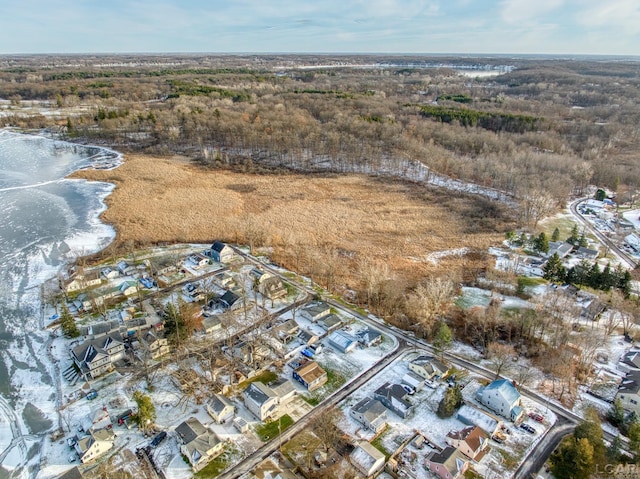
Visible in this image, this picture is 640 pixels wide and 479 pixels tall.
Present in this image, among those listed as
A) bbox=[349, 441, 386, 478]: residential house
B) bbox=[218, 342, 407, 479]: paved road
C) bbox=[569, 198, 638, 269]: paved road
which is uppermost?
bbox=[349, 441, 386, 478]: residential house

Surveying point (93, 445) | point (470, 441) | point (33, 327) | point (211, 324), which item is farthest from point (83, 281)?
point (470, 441)

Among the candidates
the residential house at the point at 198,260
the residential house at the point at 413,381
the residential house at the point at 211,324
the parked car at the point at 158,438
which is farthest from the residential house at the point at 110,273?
the residential house at the point at 413,381

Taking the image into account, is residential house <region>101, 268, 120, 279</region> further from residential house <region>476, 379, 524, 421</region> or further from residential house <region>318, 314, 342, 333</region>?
residential house <region>476, 379, 524, 421</region>

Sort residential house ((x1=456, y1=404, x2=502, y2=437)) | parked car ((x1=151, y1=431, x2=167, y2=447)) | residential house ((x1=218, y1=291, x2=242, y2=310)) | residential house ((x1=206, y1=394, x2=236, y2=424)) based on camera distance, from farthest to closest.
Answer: residential house ((x1=218, y1=291, x2=242, y2=310))
residential house ((x1=206, y1=394, x2=236, y2=424))
residential house ((x1=456, y1=404, x2=502, y2=437))
parked car ((x1=151, y1=431, x2=167, y2=447))

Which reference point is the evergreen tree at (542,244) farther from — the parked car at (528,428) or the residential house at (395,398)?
the residential house at (395,398)

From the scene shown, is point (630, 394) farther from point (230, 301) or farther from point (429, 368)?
point (230, 301)

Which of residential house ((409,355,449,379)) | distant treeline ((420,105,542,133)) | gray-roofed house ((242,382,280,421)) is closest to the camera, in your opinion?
gray-roofed house ((242,382,280,421))

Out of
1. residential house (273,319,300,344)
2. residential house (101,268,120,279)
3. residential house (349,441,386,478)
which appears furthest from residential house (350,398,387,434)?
residential house (101,268,120,279)
